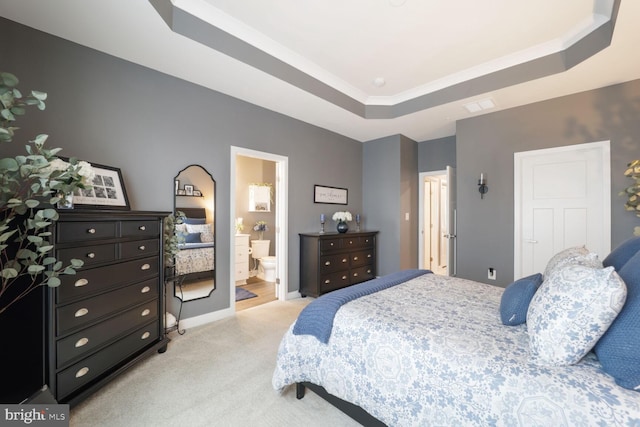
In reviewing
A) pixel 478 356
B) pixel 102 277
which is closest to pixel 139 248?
pixel 102 277

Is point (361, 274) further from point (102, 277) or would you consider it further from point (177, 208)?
point (102, 277)

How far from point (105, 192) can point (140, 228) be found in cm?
50

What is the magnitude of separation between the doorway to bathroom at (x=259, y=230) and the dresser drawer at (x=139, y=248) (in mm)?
1690

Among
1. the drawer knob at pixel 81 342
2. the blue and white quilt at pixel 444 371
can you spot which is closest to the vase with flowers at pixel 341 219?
the blue and white quilt at pixel 444 371

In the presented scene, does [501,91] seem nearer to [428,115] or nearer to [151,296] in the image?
[428,115]

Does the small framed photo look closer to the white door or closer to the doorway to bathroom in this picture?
the doorway to bathroom

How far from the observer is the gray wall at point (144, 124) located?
2143mm

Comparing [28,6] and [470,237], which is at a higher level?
[28,6]

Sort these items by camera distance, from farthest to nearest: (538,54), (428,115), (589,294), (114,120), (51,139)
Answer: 1. (428,115)
2. (538,54)
3. (114,120)
4. (51,139)
5. (589,294)

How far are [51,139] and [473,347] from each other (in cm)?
321

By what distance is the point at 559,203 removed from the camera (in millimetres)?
3305

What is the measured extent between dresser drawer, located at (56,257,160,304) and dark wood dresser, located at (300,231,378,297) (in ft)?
6.77

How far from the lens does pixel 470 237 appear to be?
3910 millimetres

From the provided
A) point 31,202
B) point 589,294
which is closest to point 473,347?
point 589,294
